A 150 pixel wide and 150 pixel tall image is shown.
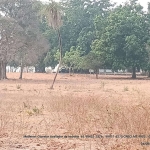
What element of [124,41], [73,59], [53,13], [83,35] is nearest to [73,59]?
[73,59]

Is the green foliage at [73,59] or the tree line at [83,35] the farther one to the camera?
the green foliage at [73,59]

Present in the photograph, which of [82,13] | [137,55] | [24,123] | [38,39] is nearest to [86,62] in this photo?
[137,55]

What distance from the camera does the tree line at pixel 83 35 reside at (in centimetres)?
3719

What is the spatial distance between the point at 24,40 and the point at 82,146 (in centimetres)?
3152

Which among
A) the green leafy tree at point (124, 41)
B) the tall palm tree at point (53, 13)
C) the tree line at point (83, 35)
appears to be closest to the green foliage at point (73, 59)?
the tree line at point (83, 35)

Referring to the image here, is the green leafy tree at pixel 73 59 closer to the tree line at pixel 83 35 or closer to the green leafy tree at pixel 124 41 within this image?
the tree line at pixel 83 35

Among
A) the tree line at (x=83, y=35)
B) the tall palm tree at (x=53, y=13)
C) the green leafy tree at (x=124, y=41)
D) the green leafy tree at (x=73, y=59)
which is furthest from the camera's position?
the green leafy tree at (x=73, y=59)

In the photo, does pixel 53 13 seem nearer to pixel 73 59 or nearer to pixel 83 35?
pixel 73 59

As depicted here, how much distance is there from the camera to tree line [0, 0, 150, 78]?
37.2 metres

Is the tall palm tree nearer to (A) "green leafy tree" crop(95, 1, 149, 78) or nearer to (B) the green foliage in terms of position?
(A) "green leafy tree" crop(95, 1, 149, 78)

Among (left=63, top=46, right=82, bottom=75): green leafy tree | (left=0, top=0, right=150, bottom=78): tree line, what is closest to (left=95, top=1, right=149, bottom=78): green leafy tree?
(left=0, top=0, right=150, bottom=78): tree line

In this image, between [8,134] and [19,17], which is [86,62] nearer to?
[19,17]

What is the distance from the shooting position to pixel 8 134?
7.79 m

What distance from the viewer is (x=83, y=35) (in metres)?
64.2
